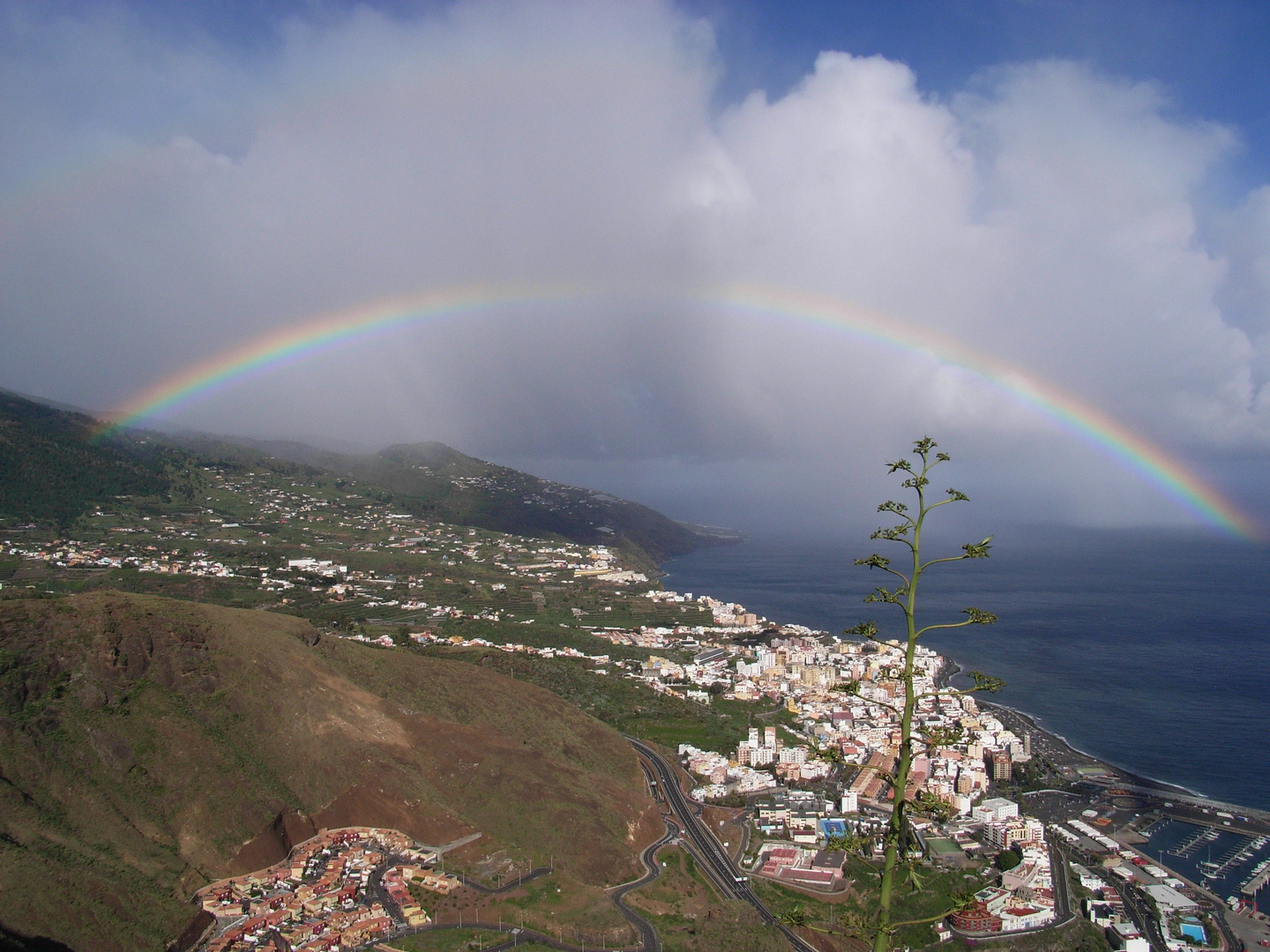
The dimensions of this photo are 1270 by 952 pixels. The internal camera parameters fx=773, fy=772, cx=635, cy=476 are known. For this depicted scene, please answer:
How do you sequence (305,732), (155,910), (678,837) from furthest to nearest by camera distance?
(678,837)
(305,732)
(155,910)

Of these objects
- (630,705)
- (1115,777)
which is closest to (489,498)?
(630,705)

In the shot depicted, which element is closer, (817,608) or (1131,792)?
(1131,792)

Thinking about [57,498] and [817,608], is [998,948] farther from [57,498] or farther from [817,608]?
[57,498]

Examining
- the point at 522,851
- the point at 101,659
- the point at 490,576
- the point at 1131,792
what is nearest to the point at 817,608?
the point at 490,576

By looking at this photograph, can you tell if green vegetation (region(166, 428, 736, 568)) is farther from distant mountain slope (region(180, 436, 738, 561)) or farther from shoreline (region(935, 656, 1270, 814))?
shoreline (region(935, 656, 1270, 814))

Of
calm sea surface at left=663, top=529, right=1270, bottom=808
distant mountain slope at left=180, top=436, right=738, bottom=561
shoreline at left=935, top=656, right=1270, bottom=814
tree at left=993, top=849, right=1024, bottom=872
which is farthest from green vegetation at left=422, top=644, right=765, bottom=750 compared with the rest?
distant mountain slope at left=180, top=436, right=738, bottom=561

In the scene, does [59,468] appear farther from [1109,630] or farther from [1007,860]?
[1109,630]
